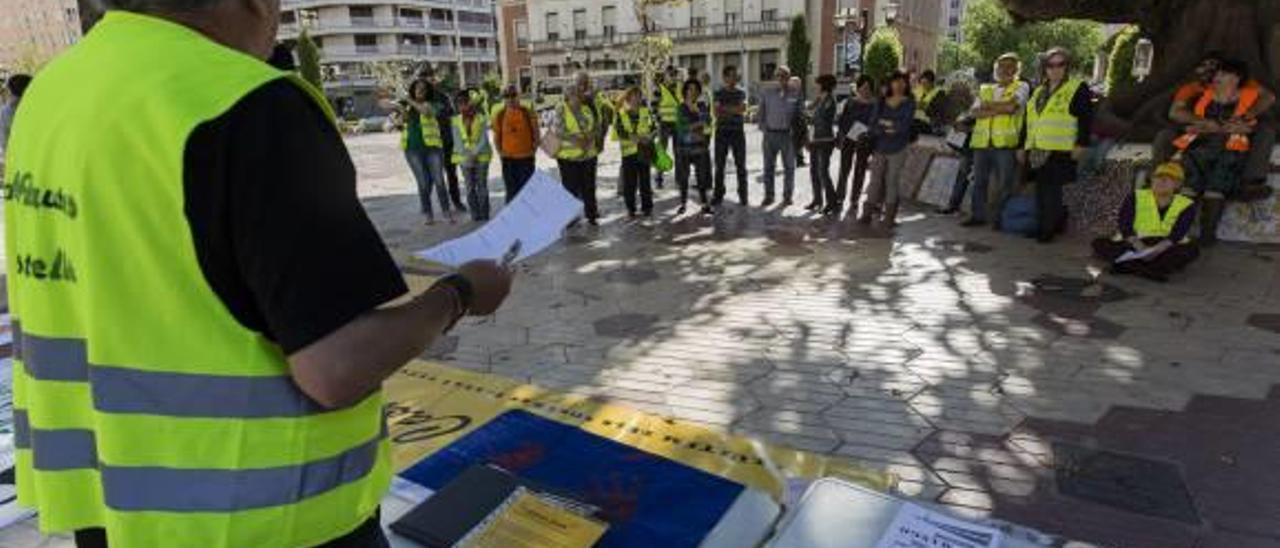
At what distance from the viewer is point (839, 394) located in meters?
4.47

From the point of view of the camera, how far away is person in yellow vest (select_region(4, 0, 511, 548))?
1080mm

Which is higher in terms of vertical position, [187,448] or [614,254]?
[187,448]

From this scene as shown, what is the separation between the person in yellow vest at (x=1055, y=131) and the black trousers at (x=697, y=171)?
3.70m

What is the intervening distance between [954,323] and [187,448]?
524cm

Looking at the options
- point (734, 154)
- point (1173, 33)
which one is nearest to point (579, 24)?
point (734, 154)

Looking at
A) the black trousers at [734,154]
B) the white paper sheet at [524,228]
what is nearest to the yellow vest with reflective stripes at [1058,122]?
the black trousers at [734,154]

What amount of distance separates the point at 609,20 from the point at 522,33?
9004 millimetres

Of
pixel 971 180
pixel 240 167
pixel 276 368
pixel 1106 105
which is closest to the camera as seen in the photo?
pixel 240 167

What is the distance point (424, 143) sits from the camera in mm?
10195

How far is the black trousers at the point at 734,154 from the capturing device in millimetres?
10453

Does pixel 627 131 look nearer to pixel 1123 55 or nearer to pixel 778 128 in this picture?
pixel 778 128

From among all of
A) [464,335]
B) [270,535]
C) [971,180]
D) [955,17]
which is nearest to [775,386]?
[464,335]

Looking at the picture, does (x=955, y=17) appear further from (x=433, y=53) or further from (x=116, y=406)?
(x=116, y=406)

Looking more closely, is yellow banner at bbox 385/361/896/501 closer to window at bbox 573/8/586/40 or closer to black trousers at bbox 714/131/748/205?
black trousers at bbox 714/131/748/205
